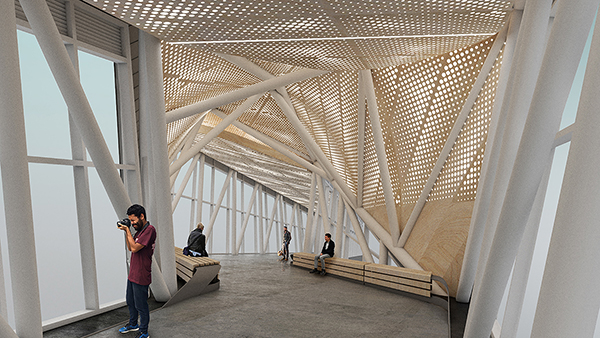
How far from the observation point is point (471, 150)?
10.0m

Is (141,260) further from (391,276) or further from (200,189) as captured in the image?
(200,189)

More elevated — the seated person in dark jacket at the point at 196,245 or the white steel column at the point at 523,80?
the white steel column at the point at 523,80

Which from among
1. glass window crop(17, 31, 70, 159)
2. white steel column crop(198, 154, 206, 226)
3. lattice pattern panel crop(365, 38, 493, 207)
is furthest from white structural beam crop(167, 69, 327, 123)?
white steel column crop(198, 154, 206, 226)

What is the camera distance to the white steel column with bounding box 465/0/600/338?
3.59m

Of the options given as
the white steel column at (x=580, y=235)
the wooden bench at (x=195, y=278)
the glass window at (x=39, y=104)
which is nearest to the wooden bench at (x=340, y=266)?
the wooden bench at (x=195, y=278)

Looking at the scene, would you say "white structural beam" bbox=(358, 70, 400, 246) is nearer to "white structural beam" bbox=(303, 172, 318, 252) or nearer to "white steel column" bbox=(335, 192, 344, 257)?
"white steel column" bbox=(335, 192, 344, 257)

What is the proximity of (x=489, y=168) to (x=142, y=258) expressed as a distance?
5528mm

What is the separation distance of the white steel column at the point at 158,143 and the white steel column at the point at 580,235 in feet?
23.4

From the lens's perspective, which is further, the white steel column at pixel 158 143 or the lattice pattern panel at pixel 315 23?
the white steel column at pixel 158 143

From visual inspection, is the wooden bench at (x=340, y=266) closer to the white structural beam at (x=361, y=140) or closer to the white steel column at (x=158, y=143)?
the white structural beam at (x=361, y=140)

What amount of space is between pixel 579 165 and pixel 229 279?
11.1 m

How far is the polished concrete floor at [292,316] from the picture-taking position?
6.58 metres

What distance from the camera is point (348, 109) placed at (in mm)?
16516

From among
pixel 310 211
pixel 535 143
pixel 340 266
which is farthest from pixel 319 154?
pixel 535 143
